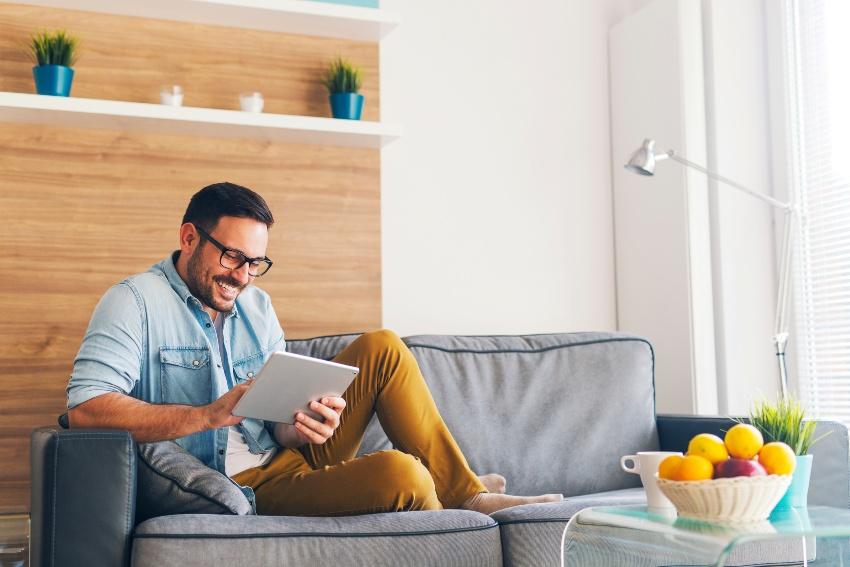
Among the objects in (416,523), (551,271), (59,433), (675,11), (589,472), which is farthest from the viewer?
(551,271)

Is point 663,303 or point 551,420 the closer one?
point 551,420

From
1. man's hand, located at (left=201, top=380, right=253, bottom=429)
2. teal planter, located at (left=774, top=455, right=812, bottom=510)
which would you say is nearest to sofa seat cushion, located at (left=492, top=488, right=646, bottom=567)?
teal planter, located at (left=774, top=455, right=812, bottom=510)

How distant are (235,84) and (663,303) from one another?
170 centimetres

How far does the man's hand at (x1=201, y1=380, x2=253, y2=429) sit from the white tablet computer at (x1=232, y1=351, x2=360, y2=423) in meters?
0.03

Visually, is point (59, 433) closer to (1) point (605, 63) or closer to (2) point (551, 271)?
(2) point (551, 271)

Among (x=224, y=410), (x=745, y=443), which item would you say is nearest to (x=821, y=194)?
(x=745, y=443)

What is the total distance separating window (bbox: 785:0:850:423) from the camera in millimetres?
3107

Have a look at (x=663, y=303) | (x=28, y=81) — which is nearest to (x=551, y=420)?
(x=663, y=303)

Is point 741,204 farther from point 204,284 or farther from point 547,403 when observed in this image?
point 204,284

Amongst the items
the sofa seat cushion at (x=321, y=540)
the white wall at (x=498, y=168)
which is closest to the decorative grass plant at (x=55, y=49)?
the white wall at (x=498, y=168)

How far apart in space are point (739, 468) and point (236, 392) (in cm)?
102

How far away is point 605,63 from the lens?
→ 12.6 feet

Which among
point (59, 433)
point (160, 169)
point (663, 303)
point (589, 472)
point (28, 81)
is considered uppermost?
point (28, 81)

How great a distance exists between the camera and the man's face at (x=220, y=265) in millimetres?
2316
